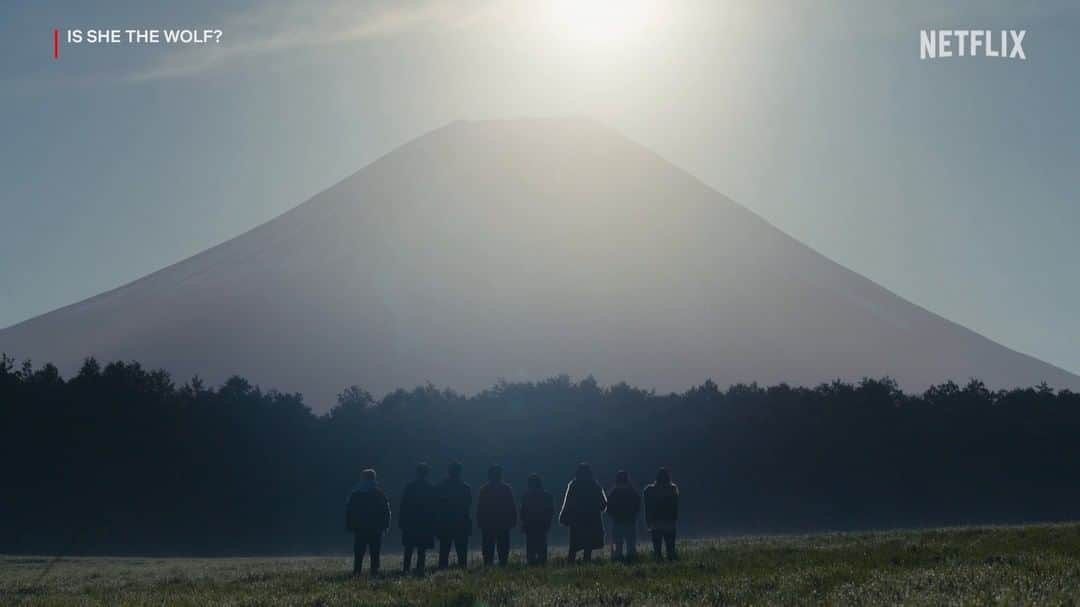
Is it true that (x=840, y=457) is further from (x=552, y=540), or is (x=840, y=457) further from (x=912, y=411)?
(x=552, y=540)

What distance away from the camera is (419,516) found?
28344 mm

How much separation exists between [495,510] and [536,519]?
3.10 ft

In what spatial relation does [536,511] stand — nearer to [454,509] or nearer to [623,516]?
[623,516]

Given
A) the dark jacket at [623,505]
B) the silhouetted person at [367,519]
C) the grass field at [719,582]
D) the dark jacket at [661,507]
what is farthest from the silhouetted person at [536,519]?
the silhouetted person at [367,519]

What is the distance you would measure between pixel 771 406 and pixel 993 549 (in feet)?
162

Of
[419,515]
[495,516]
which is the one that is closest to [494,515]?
[495,516]

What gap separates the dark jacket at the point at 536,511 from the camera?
2953cm

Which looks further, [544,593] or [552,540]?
[552,540]

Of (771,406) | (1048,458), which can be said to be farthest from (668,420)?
(1048,458)

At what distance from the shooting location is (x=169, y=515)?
65812 mm

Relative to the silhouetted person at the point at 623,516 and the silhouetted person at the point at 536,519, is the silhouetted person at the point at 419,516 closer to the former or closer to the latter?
the silhouetted person at the point at 536,519

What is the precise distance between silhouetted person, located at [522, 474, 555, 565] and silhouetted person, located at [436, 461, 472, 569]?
4.51 ft

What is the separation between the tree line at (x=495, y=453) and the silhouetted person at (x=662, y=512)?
35185 mm

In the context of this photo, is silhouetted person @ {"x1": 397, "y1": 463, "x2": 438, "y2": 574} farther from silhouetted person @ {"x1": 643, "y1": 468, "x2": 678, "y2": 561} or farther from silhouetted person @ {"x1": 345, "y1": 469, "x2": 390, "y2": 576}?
silhouetted person @ {"x1": 643, "y1": 468, "x2": 678, "y2": 561}
